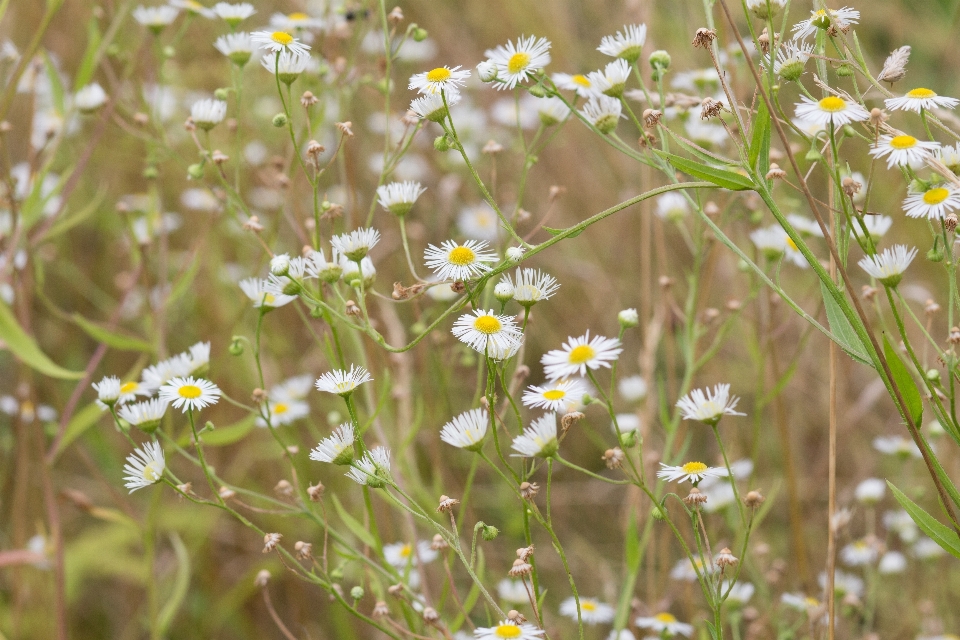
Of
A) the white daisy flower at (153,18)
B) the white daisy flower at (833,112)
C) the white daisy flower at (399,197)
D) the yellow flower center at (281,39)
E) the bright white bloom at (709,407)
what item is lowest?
the bright white bloom at (709,407)

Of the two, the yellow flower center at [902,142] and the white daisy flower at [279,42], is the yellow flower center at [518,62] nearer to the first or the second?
the white daisy flower at [279,42]

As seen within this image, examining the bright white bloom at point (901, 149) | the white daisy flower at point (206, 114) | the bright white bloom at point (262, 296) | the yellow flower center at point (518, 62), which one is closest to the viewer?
the bright white bloom at point (901, 149)

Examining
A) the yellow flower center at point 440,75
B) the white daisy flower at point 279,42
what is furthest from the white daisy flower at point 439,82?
the white daisy flower at point 279,42

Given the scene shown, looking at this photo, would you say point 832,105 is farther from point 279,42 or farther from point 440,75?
point 279,42

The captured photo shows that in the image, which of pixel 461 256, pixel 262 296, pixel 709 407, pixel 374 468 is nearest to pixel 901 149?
pixel 709 407

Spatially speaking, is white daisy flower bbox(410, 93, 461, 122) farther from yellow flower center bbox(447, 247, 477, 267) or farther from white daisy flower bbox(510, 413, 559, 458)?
white daisy flower bbox(510, 413, 559, 458)

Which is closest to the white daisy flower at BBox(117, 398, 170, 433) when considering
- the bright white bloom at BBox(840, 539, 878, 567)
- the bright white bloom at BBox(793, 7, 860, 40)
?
the bright white bloom at BBox(793, 7, 860, 40)

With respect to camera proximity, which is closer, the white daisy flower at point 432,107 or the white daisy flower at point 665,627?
the white daisy flower at point 432,107
